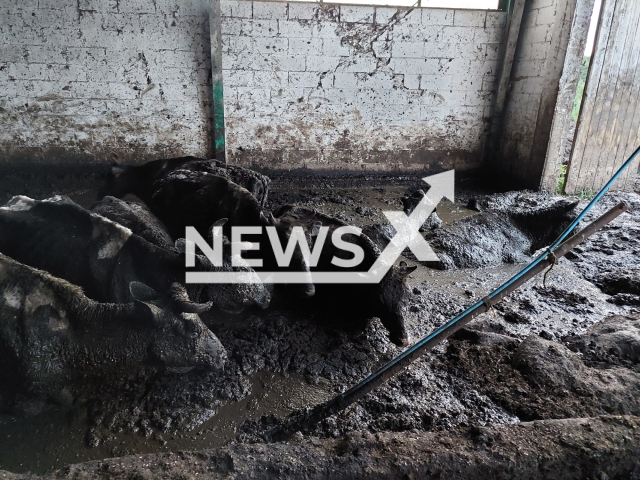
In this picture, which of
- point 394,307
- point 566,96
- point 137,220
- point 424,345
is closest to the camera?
point 424,345

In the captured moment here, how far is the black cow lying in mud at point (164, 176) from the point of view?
5.32 meters

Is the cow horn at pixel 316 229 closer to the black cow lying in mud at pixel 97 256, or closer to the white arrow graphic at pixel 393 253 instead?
the white arrow graphic at pixel 393 253

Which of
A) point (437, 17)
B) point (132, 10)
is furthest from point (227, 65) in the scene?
point (437, 17)

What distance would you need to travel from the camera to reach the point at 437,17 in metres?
6.94

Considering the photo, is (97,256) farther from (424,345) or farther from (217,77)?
(217,77)

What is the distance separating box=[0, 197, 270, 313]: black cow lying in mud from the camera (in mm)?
2953

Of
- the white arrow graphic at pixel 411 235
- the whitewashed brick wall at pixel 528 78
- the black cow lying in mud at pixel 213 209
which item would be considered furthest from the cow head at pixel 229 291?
the whitewashed brick wall at pixel 528 78

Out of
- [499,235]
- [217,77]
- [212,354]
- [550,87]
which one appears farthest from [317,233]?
[550,87]

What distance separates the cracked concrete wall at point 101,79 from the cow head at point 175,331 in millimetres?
4886

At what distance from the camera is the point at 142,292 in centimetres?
257

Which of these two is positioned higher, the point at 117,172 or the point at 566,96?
the point at 566,96

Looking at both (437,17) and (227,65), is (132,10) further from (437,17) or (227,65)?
(437,17)

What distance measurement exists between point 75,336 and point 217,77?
16.4 feet

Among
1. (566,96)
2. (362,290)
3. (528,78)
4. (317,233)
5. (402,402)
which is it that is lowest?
(402,402)
